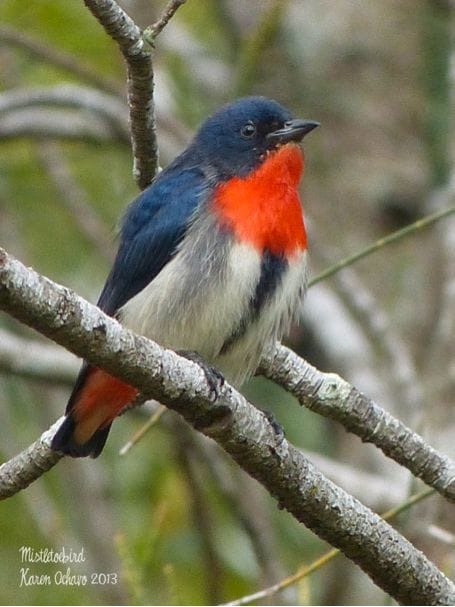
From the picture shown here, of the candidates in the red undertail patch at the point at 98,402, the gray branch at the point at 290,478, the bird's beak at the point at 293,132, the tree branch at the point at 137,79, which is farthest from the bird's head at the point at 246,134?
the gray branch at the point at 290,478

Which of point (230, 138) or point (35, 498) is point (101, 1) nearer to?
point (230, 138)

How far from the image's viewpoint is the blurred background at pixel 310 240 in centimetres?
574

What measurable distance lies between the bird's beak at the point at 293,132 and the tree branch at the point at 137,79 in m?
0.56

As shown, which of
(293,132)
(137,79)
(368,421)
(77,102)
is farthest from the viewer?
(77,102)

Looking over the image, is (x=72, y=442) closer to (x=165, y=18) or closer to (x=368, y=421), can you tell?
(x=368, y=421)

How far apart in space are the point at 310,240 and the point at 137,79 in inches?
109

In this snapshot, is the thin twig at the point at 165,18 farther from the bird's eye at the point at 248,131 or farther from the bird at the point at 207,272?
the bird's eye at the point at 248,131

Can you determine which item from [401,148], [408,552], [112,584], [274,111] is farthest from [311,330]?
[408,552]

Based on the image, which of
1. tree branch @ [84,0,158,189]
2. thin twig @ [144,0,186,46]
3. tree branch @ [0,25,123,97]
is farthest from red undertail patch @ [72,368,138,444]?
tree branch @ [0,25,123,97]

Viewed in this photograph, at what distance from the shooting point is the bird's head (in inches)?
179

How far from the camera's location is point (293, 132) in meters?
4.61

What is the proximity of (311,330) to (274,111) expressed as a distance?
7.44 ft

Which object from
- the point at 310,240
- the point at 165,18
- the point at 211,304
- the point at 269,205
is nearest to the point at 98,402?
the point at 211,304

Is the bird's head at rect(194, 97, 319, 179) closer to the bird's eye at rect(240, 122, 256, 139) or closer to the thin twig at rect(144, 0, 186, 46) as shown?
the bird's eye at rect(240, 122, 256, 139)
